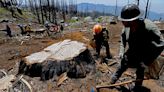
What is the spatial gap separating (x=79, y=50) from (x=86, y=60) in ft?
1.14

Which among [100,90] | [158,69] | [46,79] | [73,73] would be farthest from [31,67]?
[158,69]

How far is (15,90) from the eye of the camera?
633cm

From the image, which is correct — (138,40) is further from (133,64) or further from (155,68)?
(155,68)

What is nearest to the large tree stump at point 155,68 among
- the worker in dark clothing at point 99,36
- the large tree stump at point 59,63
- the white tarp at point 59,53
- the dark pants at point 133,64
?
the dark pants at point 133,64

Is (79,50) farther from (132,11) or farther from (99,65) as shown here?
(132,11)

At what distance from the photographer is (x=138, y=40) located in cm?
→ 477

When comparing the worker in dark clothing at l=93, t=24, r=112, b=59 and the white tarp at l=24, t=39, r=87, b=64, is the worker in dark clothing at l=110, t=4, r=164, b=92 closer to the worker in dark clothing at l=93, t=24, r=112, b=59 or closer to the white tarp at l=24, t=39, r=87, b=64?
the white tarp at l=24, t=39, r=87, b=64

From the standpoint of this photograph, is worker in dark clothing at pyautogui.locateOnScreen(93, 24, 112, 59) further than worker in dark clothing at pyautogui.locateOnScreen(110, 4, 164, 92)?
Yes

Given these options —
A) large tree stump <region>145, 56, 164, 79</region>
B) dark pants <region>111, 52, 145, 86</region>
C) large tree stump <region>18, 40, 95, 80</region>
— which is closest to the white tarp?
large tree stump <region>18, 40, 95, 80</region>

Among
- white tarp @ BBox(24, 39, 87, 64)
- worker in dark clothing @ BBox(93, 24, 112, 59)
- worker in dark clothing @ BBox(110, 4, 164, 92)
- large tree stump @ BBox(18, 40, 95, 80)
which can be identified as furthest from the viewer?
worker in dark clothing @ BBox(93, 24, 112, 59)

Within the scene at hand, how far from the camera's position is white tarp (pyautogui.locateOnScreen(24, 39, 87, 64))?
22.2ft

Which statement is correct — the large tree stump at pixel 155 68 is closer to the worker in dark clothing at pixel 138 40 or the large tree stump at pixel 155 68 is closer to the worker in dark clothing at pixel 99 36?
the worker in dark clothing at pixel 138 40

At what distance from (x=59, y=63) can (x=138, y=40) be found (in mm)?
2478

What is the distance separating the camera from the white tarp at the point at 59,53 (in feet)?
22.2
